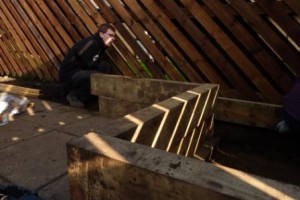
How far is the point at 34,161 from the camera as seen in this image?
256 cm

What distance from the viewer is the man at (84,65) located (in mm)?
4418

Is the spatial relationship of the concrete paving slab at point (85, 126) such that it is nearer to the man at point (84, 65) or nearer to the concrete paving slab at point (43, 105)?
the man at point (84, 65)

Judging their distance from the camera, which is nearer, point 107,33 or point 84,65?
point 107,33

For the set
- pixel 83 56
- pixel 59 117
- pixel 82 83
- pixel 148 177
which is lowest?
pixel 59 117

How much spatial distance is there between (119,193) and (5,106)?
300cm

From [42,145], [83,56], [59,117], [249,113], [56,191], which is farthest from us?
[83,56]

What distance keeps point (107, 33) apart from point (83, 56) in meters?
0.53

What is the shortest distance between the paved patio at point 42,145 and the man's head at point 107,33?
1127 millimetres

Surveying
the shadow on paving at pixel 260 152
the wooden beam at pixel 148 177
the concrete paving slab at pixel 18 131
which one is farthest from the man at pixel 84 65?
the wooden beam at pixel 148 177

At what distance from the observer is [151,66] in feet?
14.3

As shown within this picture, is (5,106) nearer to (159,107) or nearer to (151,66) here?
(151,66)

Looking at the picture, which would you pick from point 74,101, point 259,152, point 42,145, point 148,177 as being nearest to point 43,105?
point 74,101

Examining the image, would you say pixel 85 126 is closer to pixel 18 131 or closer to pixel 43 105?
pixel 18 131

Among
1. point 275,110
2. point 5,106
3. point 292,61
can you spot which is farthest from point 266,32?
point 5,106
